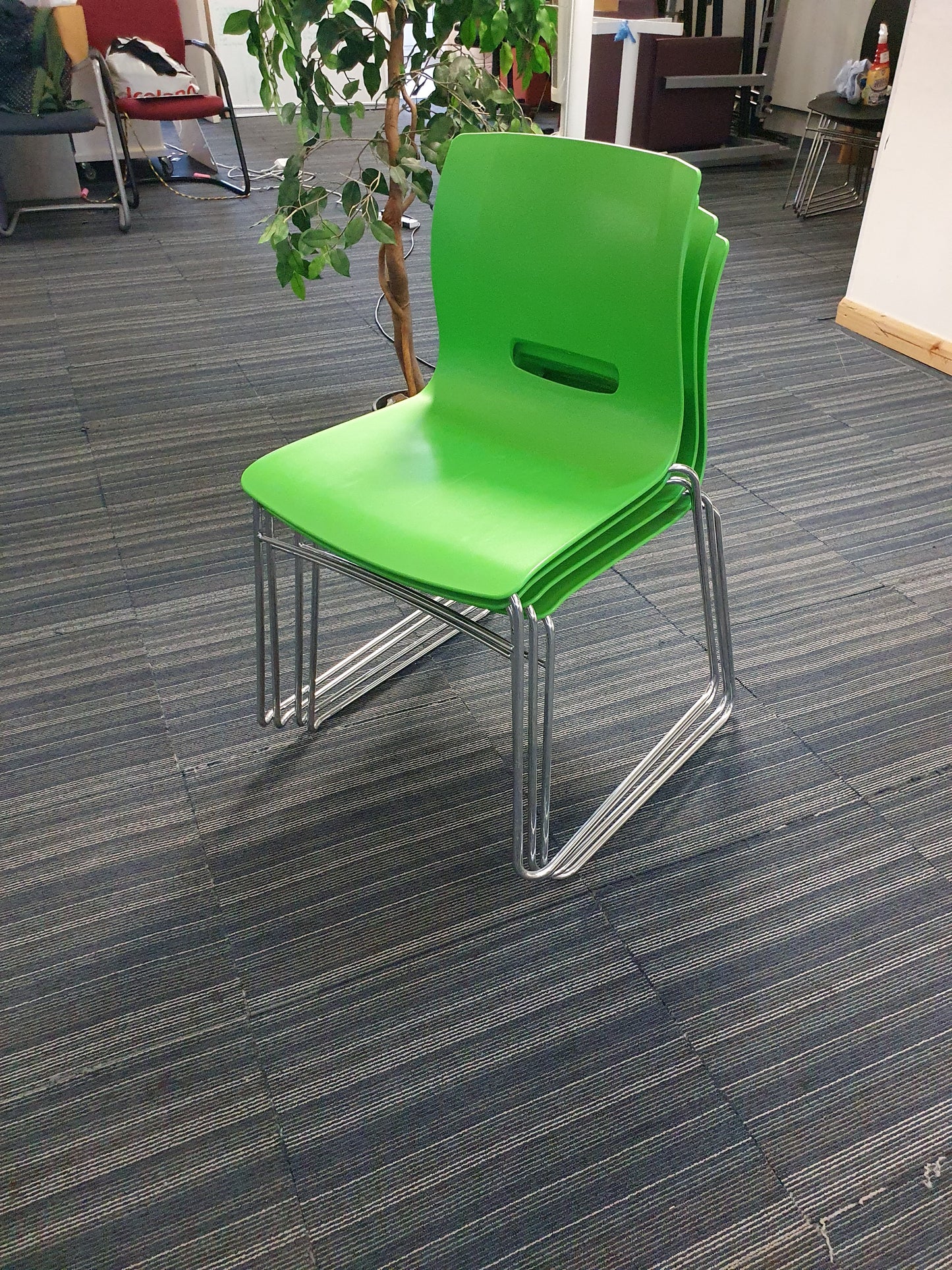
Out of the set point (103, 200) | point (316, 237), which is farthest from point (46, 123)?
point (316, 237)

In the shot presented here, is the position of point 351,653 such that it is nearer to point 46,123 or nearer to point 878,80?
point 46,123

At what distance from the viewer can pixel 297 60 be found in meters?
2.12

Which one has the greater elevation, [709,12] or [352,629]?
[709,12]

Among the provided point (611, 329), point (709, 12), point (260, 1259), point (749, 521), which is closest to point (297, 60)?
point (611, 329)

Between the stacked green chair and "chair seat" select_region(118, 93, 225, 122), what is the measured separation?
3.65 metres

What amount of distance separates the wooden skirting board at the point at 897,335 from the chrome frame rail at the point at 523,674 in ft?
6.44

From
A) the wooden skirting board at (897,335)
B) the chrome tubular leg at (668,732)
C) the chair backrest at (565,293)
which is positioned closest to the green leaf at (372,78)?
the chair backrest at (565,293)

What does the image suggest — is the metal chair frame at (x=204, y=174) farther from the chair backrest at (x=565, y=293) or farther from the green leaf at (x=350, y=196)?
the chair backrest at (x=565, y=293)

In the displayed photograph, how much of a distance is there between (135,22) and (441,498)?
4.50 meters

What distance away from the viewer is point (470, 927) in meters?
1.50

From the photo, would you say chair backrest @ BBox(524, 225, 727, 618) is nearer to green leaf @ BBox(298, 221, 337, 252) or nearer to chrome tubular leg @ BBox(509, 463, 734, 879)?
chrome tubular leg @ BBox(509, 463, 734, 879)

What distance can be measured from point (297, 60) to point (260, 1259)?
212 cm

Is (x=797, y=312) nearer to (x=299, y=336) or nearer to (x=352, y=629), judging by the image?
(x=299, y=336)

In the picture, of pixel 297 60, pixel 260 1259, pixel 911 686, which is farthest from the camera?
pixel 297 60
